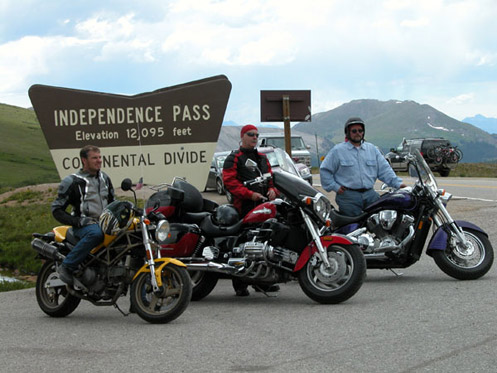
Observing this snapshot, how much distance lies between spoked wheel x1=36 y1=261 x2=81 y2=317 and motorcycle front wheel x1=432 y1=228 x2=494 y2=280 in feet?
13.2

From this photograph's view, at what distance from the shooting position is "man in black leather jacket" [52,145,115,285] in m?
7.62

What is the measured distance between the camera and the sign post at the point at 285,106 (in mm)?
15984

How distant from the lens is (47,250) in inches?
313

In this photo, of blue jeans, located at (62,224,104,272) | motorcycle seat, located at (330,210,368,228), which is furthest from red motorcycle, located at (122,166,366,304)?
motorcycle seat, located at (330,210,368,228)

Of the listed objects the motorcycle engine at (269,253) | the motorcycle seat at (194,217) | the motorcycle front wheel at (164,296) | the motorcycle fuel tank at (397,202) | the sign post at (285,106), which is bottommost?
the motorcycle front wheel at (164,296)

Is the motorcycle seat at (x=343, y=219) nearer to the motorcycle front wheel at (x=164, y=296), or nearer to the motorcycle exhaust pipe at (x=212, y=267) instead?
the motorcycle exhaust pipe at (x=212, y=267)

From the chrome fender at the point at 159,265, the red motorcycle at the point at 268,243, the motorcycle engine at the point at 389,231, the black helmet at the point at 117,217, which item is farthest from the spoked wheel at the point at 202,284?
the motorcycle engine at the point at 389,231

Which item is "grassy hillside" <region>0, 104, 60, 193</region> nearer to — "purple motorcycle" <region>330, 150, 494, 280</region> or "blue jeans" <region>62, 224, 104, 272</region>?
"purple motorcycle" <region>330, 150, 494, 280</region>

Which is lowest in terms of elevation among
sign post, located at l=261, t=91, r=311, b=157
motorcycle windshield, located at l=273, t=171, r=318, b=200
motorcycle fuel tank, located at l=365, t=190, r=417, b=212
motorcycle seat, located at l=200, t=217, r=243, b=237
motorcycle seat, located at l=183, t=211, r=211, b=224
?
motorcycle seat, located at l=200, t=217, r=243, b=237

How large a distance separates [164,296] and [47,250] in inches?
61.6

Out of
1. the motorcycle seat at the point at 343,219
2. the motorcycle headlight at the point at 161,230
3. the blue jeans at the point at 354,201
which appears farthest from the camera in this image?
the blue jeans at the point at 354,201

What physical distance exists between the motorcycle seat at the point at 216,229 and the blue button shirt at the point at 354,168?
5.72ft

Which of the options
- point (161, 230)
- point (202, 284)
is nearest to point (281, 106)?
point (202, 284)

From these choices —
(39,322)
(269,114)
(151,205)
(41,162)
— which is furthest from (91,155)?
(41,162)
